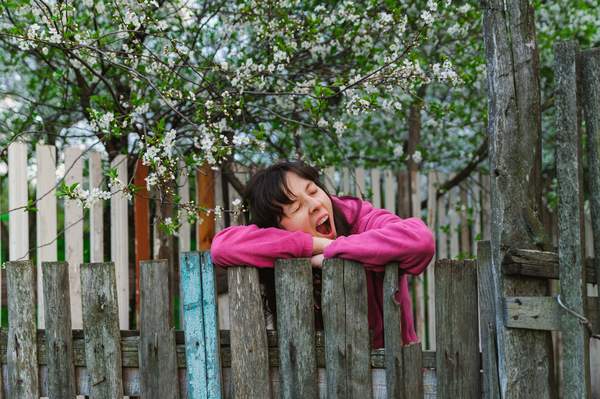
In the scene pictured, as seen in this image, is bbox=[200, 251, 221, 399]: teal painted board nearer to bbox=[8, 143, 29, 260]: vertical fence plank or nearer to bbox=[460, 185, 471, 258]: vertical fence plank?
bbox=[8, 143, 29, 260]: vertical fence plank

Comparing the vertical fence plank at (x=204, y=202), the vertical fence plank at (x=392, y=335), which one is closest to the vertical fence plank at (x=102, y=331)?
the vertical fence plank at (x=392, y=335)

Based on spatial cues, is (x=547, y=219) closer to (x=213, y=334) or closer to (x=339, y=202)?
(x=339, y=202)

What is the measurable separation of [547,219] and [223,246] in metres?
4.32

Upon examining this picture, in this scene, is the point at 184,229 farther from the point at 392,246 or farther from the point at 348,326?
the point at 392,246

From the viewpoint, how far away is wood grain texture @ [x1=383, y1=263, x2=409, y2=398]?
9.60 feet

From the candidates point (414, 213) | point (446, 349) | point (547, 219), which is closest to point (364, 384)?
point (446, 349)

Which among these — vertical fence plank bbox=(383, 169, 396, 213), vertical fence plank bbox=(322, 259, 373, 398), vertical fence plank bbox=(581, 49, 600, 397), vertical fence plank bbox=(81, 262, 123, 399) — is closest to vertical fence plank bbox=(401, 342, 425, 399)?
vertical fence plank bbox=(322, 259, 373, 398)

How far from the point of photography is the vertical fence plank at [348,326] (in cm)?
297

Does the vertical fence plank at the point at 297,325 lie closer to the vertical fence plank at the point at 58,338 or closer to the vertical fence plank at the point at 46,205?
Result: the vertical fence plank at the point at 58,338

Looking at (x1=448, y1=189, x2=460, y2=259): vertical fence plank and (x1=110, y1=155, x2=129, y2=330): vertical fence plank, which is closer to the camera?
(x1=110, y1=155, x2=129, y2=330): vertical fence plank

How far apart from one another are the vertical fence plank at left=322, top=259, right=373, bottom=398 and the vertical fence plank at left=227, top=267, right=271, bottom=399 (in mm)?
281

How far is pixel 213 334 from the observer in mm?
3125

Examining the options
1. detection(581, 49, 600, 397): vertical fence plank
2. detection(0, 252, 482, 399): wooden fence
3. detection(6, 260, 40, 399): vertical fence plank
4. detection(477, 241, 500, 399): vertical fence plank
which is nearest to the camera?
detection(581, 49, 600, 397): vertical fence plank

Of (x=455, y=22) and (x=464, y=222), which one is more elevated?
(x=455, y=22)
